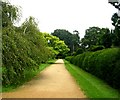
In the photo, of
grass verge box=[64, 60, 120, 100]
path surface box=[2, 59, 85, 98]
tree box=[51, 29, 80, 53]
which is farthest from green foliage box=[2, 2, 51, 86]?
tree box=[51, 29, 80, 53]

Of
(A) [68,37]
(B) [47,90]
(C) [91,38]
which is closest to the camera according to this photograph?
(B) [47,90]

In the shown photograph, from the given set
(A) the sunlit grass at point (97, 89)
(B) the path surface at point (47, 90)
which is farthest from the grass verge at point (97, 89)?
(B) the path surface at point (47, 90)

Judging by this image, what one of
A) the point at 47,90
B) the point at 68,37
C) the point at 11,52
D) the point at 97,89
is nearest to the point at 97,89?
the point at 97,89

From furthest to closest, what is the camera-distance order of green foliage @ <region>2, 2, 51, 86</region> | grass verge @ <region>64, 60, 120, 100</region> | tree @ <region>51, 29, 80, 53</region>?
tree @ <region>51, 29, 80, 53</region> → green foliage @ <region>2, 2, 51, 86</region> → grass verge @ <region>64, 60, 120, 100</region>

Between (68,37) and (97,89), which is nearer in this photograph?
(97,89)

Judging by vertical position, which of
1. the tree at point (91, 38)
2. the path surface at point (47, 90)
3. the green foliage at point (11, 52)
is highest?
the tree at point (91, 38)

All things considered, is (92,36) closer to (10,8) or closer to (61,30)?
(61,30)

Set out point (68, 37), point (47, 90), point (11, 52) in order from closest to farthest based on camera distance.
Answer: point (11, 52), point (47, 90), point (68, 37)

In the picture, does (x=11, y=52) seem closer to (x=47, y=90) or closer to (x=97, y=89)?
(x=47, y=90)

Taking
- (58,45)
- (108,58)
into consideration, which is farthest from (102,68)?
(58,45)

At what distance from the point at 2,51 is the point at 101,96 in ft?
15.0

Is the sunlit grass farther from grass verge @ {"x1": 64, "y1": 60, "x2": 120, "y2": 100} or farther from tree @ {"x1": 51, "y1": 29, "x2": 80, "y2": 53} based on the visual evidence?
tree @ {"x1": 51, "y1": 29, "x2": 80, "y2": 53}

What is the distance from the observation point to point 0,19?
43.9 feet

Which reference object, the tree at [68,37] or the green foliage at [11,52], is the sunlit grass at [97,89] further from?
the tree at [68,37]
